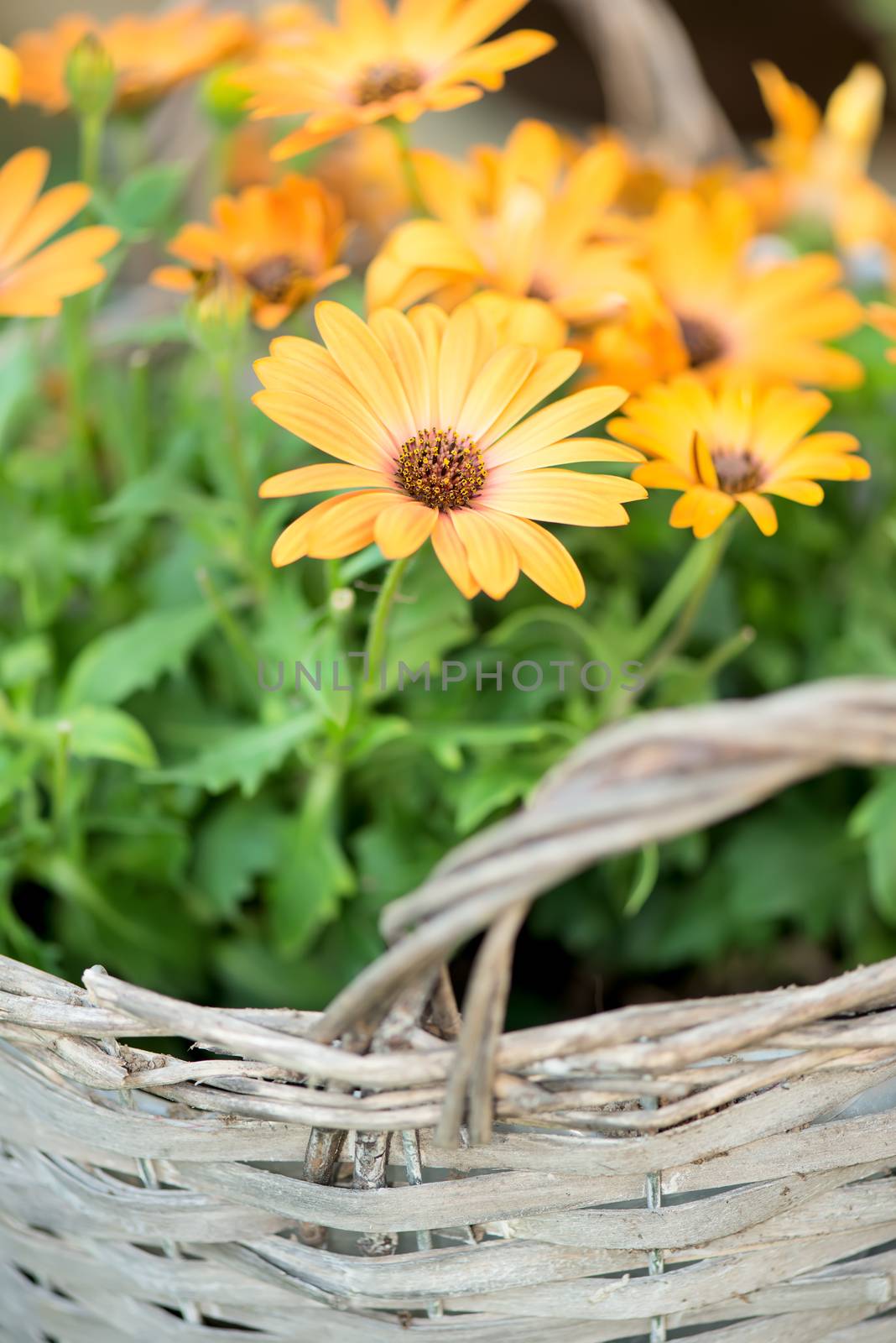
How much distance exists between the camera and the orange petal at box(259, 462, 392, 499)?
14.7 inches

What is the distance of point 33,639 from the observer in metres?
0.61

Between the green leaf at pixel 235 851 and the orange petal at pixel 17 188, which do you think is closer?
the orange petal at pixel 17 188

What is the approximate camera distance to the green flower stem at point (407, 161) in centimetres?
55

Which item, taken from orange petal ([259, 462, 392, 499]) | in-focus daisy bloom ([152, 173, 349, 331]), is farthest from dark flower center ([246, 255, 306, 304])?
orange petal ([259, 462, 392, 499])

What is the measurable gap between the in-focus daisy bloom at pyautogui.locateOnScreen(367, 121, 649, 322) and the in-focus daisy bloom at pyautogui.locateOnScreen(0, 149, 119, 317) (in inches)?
4.9

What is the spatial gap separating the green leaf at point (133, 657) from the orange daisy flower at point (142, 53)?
0.32m

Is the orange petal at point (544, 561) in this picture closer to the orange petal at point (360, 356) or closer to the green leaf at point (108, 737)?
the orange petal at point (360, 356)

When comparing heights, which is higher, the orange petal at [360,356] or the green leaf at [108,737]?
the orange petal at [360,356]

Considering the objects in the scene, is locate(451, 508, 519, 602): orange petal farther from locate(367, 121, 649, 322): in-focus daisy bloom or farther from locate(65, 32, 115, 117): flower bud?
locate(65, 32, 115, 117): flower bud

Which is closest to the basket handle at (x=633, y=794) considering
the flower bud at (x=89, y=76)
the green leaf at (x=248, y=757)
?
the green leaf at (x=248, y=757)

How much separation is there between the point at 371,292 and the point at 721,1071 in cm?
35

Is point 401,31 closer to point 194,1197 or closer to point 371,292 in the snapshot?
point 371,292

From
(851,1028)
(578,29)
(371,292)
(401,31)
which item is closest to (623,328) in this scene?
(371,292)

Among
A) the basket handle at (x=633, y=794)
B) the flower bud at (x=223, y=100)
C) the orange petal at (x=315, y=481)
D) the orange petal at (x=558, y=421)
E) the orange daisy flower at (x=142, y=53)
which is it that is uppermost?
the orange daisy flower at (x=142, y=53)
